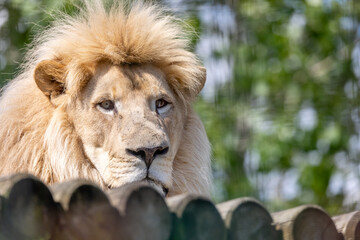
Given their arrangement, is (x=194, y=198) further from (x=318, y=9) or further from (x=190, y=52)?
(x=318, y=9)

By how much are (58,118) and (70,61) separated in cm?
29

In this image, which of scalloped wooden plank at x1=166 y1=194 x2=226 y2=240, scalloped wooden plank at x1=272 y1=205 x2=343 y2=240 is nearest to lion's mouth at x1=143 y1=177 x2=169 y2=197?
scalloped wooden plank at x1=272 y1=205 x2=343 y2=240

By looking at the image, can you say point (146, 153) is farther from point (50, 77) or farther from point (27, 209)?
point (27, 209)

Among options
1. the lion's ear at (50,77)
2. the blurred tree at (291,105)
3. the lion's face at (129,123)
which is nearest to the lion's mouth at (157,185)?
the lion's face at (129,123)

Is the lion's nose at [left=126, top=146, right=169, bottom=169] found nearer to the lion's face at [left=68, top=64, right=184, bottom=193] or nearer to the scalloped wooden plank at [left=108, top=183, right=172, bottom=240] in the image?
the lion's face at [left=68, top=64, right=184, bottom=193]

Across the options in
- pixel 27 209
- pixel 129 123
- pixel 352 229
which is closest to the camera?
pixel 27 209

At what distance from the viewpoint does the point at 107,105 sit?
3.07 meters

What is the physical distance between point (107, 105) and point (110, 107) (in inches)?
0.7

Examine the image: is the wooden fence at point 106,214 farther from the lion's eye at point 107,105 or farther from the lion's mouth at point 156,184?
the lion's eye at point 107,105

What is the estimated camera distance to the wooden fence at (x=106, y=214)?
1313 millimetres

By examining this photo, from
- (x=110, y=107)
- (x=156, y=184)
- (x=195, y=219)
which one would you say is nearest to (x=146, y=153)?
(x=156, y=184)

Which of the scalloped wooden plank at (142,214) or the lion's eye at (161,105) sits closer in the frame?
the scalloped wooden plank at (142,214)

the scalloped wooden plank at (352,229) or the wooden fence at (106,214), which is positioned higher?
the wooden fence at (106,214)

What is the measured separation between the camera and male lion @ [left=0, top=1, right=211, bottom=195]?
9.61 ft
